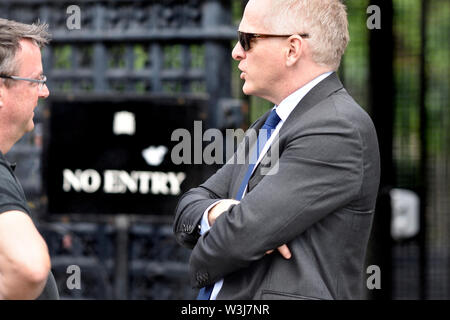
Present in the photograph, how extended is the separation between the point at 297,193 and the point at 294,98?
323 mm

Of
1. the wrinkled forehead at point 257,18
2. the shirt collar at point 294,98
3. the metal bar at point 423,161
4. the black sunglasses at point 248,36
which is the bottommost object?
the metal bar at point 423,161

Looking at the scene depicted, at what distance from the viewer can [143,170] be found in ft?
16.6

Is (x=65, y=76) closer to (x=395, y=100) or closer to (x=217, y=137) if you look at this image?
(x=217, y=137)

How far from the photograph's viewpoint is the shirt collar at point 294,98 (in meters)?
2.42

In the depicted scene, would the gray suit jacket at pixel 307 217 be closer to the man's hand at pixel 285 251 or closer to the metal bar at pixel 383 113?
the man's hand at pixel 285 251

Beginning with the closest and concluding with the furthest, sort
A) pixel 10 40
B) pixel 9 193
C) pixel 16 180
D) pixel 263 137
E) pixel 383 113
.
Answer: pixel 9 193, pixel 16 180, pixel 10 40, pixel 263 137, pixel 383 113

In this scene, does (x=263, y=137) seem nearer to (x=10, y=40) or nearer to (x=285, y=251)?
(x=285, y=251)

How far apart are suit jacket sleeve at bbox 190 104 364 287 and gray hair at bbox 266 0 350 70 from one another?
0.23 m

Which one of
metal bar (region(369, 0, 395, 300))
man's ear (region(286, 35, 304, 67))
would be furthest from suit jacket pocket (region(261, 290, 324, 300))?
metal bar (region(369, 0, 395, 300))

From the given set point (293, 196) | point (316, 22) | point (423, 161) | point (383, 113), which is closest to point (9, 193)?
point (293, 196)

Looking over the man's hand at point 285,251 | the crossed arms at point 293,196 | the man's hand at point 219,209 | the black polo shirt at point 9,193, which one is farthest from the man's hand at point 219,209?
the black polo shirt at point 9,193

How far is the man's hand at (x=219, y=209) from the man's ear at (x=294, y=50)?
0.45m

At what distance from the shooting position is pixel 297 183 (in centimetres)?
227

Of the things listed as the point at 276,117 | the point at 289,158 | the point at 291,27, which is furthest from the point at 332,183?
the point at 291,27
